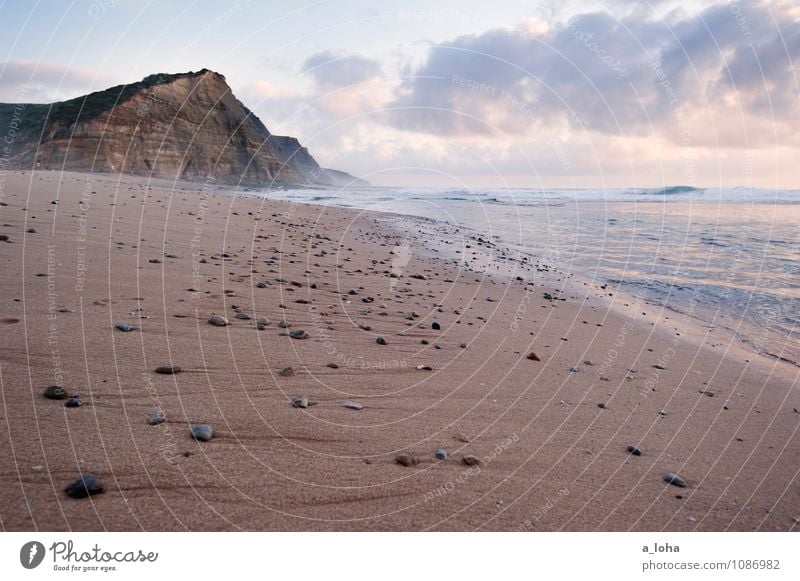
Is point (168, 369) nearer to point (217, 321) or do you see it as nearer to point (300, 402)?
point (300, 402)

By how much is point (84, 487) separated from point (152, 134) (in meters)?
70.4

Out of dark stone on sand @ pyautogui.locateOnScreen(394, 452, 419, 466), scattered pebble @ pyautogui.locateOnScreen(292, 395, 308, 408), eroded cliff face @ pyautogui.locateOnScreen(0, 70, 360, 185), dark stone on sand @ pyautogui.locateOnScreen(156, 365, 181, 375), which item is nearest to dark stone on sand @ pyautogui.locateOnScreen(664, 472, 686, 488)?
dark stone on sand @ pyautogui.locateOnScreen(394, 452, 419, 466)

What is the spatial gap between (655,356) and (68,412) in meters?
7.10

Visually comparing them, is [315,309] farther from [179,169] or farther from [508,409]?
[179,169]

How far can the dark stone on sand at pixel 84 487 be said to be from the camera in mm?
2875

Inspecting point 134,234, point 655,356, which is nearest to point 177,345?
point 655,356

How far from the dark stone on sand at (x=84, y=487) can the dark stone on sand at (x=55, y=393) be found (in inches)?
46.8

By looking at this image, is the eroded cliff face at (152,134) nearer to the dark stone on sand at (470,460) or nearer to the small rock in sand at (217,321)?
the small rock in sand at (217,321)

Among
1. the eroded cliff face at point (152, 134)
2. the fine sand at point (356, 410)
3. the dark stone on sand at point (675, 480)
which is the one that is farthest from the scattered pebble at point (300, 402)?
the eroded cliff face at point (152, 134)

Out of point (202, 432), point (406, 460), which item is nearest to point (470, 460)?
point (406, 460)

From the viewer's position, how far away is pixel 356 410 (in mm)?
4488

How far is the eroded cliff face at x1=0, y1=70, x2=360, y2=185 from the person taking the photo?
58.5 metres

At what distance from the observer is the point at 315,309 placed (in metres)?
7.64
